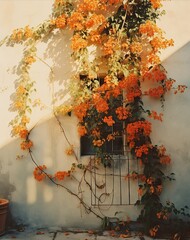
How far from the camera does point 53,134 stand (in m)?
5.88

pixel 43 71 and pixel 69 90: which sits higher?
pixel 43 71

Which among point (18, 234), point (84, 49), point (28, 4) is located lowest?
point (18, 234)

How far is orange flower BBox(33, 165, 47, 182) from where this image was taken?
5.64 m

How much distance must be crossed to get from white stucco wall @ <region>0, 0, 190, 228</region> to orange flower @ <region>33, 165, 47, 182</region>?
0.13m

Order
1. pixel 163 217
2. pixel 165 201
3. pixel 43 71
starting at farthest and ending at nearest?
1. pixel 43 71
2. pixel 165 201
3. pixel 163 217

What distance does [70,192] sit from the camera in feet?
18.7

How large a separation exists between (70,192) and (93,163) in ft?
2.40

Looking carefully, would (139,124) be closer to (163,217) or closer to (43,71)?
(163,217)

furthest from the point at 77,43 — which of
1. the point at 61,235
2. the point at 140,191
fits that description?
the point at 61,235

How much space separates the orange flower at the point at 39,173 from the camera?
5645mm

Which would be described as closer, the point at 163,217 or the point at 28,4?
the point at 163,217

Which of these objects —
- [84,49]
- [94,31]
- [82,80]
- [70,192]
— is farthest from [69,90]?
[70,192]

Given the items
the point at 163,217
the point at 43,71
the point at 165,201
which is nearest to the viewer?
the point at 163,217

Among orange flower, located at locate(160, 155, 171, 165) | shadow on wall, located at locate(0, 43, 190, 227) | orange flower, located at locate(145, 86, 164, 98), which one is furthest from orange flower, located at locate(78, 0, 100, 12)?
orange flower, located at locate(160, 155, 171, 165)
